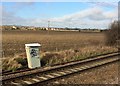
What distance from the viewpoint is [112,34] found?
128 ft

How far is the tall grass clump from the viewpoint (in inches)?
1518

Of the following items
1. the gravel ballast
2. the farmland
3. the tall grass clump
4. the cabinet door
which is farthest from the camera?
the tall grass clump

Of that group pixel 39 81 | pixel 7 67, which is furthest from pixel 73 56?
pixel 39 81

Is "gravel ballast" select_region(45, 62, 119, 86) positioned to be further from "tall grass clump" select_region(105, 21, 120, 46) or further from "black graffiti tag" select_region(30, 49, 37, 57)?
"tall grass clump" select_region(105, 21, 120, 46)

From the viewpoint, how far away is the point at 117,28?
38969 mm

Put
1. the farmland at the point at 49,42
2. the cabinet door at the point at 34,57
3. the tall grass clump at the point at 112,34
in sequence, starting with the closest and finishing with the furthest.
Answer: the cabinet door at the point at 34,57, the farmland at the point at 49,42, the tall grass clump at the point at 112,34

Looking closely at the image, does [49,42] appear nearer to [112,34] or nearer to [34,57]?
[112,34]

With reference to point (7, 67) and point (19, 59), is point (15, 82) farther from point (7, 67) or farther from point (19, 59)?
point (19, 59)

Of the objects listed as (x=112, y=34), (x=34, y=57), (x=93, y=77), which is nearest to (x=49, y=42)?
(x=112, y=34)

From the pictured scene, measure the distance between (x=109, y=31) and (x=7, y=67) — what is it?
25.8 meters

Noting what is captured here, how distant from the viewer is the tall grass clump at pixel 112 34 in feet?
127

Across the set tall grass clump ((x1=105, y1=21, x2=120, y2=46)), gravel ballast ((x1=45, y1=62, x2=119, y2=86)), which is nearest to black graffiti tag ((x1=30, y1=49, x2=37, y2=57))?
gravel ballast ((x1=45, y1=62, x2=119, y2=86))

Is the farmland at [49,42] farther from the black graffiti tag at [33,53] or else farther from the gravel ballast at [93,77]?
the gravel ballast at [93,77]

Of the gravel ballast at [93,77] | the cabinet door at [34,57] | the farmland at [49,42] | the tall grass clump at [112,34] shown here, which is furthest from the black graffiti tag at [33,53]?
the tall grass clump at [112,34]
